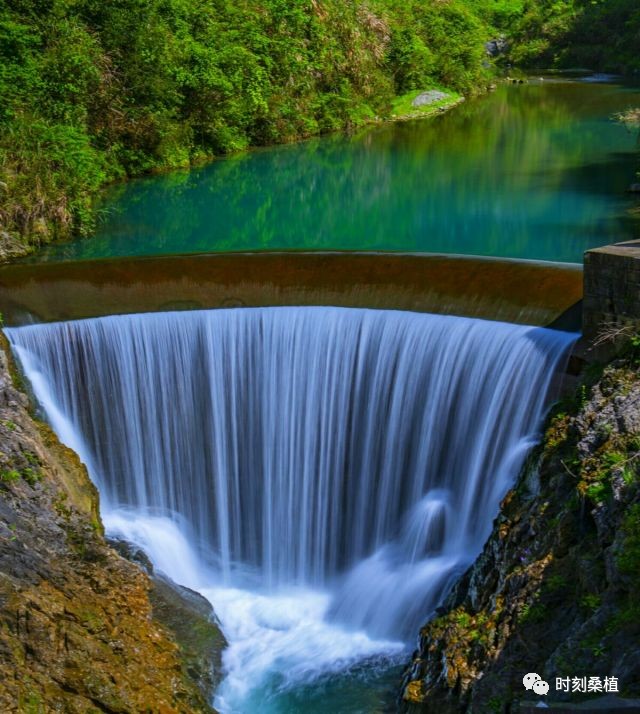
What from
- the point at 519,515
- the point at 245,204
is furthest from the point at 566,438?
the point at 245,204

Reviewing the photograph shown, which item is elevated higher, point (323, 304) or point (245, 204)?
point (245, 204)

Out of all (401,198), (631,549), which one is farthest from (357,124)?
(631,549)

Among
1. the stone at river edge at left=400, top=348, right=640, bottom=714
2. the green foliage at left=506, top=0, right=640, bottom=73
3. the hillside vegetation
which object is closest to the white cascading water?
the stone at river edge at left=400, top=348, right=640, bottom=714

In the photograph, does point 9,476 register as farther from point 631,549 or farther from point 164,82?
point 164,82

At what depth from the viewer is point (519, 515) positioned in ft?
23.9

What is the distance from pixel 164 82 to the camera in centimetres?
2247

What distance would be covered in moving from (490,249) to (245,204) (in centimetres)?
618

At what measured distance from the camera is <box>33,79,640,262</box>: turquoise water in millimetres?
15305

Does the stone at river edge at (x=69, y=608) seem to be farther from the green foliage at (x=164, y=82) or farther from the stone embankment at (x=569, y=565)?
the green foliage at (x=164, y=82)

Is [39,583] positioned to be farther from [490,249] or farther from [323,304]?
[490,249]

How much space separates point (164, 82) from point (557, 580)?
18.8m

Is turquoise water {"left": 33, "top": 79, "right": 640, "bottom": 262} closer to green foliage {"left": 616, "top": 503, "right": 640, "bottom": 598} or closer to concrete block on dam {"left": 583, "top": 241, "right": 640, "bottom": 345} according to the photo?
concrete block on dam {"left": 583, "top": 241, "right": 640, "bottom": 345}

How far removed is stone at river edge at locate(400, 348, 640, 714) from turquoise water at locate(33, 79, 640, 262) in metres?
6.89

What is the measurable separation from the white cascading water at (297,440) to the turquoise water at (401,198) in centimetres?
412
